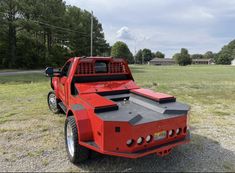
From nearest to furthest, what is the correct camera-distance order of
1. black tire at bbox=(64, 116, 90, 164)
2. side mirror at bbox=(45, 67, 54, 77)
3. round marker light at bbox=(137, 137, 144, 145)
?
round marker light at bbox=(137, 137, 144, 145)
black tire at bbox=(64, 116, 90, 164)
side mirror at bbox=(45, 67, 54, 77)

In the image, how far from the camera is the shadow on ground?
Answer: 342cm

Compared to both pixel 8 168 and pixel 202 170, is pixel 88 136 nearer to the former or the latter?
pixel 8 168

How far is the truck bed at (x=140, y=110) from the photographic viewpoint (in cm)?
307

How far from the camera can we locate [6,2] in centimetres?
3039

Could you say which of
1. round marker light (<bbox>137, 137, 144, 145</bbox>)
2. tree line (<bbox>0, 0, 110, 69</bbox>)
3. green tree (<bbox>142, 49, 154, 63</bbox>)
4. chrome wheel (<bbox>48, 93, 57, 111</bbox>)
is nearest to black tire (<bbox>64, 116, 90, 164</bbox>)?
round marker light (<bbox>137, 137, 144, 145</bbox>)

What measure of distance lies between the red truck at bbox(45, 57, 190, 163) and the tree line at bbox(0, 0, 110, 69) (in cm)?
3014

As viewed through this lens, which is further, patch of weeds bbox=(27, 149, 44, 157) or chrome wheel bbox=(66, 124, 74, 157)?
patch of weeds bbox=(27, 149, 44, 157)

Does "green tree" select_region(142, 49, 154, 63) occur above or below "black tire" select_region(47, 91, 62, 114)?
above

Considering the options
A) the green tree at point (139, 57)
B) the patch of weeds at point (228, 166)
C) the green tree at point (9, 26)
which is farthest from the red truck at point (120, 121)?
the green tree at point (139, 57)

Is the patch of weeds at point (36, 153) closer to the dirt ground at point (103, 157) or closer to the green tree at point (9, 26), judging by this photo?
the dirt ground at point (103, 157)

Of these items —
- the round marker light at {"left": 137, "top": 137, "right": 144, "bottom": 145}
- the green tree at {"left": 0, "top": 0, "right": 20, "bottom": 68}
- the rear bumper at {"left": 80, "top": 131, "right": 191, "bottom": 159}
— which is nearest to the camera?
the rear bumper at {"left": 80, "top": 131, "right": 191, "bottom": 159}

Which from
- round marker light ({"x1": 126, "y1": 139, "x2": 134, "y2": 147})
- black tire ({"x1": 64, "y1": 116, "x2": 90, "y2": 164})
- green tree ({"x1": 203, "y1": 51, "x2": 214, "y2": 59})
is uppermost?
green tree ({"x1": 203, "y1": 51, "x2": 214, "y2": 59})

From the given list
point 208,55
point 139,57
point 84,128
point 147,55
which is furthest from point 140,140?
point 208,55

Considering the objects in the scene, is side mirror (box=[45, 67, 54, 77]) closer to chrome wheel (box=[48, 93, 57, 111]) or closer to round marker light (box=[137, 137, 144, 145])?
chrome wheel (box=[48, 93, 57, 111])
